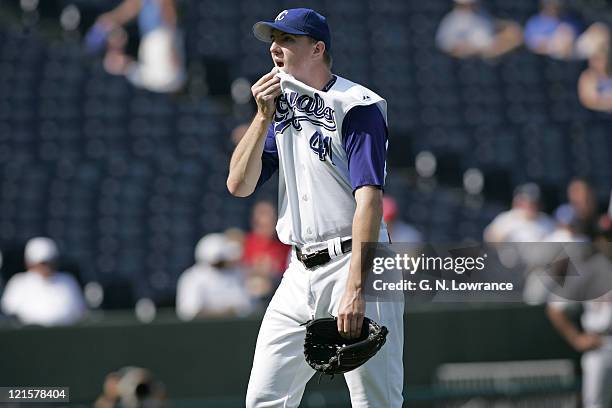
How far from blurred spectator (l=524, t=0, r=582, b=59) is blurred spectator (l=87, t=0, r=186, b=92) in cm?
378

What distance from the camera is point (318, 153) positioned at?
425 cm

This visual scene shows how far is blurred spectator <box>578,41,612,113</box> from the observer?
11.9 meters

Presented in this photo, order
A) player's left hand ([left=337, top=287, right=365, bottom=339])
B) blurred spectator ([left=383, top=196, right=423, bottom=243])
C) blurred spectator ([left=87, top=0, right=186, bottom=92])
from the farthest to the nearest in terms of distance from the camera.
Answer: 1. blurred spectator ([left=87, top=0, right=186, bottom=92])
2. blurred spectator ([left=383, top=196, right=423, bottom=243])
3. player's left hand ([left=337, top=287, right=365, bottom=339])

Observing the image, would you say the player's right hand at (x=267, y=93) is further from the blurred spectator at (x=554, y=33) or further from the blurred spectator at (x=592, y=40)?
the blurred spectator at (x=554, y=33)

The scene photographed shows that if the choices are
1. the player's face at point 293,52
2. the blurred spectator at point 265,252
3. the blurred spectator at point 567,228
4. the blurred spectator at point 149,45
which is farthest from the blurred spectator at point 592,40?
the player's face at point 293,52

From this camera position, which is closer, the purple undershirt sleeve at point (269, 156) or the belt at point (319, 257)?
the belt at point (319, 257)

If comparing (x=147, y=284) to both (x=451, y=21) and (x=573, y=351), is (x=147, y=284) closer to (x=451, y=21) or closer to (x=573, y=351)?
(x=573, y=351)

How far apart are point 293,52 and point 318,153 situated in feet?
1.27

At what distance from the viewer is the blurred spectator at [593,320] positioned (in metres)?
7.46

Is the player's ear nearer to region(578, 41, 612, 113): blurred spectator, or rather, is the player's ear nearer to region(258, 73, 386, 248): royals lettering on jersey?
region(258, 73, 386, 248): royals lettering on jersey

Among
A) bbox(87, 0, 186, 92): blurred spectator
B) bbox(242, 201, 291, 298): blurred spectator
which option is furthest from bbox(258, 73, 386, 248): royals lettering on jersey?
bbox(87, 0, 186, 92): blurred spectator

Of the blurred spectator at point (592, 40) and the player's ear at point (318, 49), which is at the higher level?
the blurred spectator at point (592, 40)

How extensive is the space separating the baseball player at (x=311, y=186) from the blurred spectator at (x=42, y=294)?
191 inches

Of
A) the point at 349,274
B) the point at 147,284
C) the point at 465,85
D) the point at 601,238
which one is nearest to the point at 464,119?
the point at 465,85
